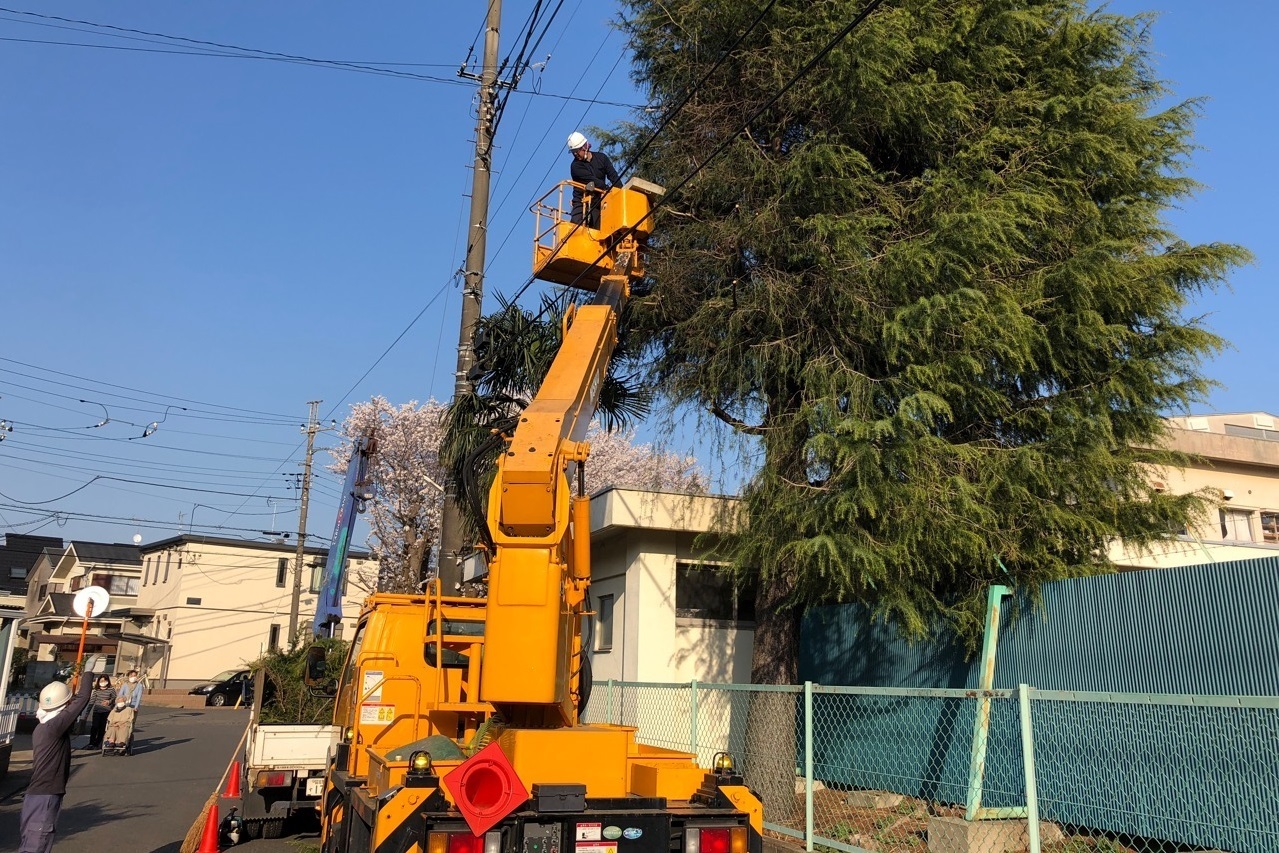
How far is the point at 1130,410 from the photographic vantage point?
10922 mm

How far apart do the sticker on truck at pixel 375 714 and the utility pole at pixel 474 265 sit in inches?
211

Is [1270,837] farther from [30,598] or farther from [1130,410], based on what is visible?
[30,598]

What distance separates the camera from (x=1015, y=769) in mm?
8820

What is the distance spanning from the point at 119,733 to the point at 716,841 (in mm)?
19568

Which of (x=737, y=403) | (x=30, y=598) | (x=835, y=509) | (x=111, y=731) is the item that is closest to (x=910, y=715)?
(x=835, y=509)

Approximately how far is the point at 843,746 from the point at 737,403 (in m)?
4.32

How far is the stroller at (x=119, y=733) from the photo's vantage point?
20.8 m

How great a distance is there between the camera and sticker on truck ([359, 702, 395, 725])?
735cm

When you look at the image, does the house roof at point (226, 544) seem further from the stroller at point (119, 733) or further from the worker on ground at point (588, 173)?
the worker on ground at point (588, 173)

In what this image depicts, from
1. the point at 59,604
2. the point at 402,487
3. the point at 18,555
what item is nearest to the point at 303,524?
the point at 402,487

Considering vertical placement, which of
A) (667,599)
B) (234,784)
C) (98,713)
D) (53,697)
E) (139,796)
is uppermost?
(667,599)

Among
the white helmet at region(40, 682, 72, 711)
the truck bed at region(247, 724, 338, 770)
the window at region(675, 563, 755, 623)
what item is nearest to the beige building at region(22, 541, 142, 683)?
the window at region(675, 563, 755, 623)

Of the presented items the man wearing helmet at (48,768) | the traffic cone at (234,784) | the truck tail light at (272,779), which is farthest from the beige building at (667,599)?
the man wearing helmet at (48,768)

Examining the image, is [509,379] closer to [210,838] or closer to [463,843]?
[210,838]
